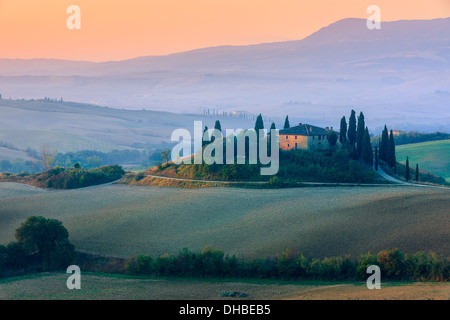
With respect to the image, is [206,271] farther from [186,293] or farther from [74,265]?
[74,265]

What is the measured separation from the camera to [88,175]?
87938 millimetres

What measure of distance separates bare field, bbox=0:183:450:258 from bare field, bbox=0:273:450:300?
21.1 feet

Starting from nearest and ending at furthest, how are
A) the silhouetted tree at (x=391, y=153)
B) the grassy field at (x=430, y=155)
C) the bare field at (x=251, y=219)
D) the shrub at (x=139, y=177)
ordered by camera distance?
the bare field at (x=251, y=219)
the silhouetted tree at (x=391, y=153)
the shrub at (x=139, y=177)
the grassy field at (x=430, y=155)

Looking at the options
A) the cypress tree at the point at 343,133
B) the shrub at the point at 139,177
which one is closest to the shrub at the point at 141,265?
the shrub at the point at 139,177

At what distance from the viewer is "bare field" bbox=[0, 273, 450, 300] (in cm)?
3528

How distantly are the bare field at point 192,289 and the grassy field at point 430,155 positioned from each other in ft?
224

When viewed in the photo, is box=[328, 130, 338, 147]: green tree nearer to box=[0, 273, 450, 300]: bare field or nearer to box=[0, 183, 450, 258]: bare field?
box=[0, 183, 450, 258]: bare field

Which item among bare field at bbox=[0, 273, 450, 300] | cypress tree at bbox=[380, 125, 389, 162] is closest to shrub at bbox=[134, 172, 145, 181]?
cypress tree at bbox=[380, 125, 389, 162]

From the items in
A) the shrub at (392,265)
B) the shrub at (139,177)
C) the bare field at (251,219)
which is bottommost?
the shrub at (392,265)

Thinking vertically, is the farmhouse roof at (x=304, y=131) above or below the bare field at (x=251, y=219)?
above

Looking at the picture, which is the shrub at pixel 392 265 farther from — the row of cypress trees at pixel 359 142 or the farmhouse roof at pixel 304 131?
the farmhouse roof at pixel 304 131

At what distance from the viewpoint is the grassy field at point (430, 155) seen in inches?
4291

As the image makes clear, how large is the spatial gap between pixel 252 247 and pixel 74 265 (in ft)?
47.4
